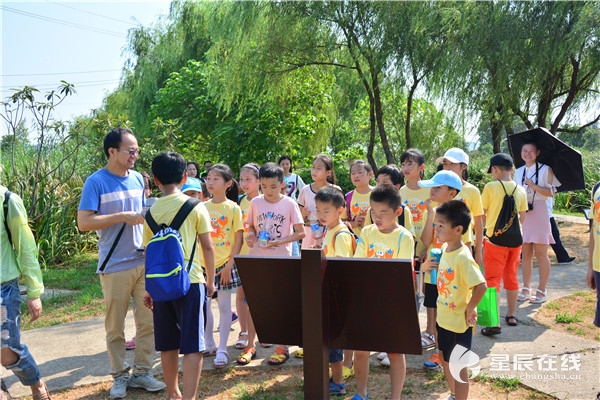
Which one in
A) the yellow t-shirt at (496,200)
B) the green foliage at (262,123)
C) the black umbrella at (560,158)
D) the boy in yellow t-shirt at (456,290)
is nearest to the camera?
the boy in yellow t-shirt at (456,290)

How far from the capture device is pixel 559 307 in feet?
19.1

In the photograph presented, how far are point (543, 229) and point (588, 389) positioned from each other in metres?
2.60

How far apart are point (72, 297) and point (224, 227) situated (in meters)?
3.52

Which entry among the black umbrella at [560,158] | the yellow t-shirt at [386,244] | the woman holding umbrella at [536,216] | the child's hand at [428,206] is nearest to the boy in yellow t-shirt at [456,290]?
the yellow t-shirt at [386,244]

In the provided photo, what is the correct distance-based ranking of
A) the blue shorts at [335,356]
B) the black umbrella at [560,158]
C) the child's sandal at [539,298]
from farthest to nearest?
the child's sandal at [539,298] → the black umbrella at [560,158] → the blue shorts at [335,356]

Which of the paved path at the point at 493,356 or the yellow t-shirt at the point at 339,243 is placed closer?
the yellow t-shirt at the point at 339,243

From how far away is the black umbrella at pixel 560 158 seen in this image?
5902mm

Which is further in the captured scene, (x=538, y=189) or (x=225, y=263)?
(x=538, y=189)

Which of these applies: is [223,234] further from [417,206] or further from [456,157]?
[456,157]

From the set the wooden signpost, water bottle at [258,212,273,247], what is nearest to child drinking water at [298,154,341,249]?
water bottle at [258,212,273,247]

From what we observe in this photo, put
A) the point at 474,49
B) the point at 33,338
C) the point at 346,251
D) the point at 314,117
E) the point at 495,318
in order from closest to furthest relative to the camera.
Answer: the point at 346,251, the point at 495,318, the point at 33,338, the point at 474,49, the point at 314,117

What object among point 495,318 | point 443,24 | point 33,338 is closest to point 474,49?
point 443,24

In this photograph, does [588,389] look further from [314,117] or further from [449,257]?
[314,117]

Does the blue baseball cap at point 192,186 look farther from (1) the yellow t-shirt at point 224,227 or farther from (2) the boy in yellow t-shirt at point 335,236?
(2) the boy in yellow t-shirt at point 335,236
